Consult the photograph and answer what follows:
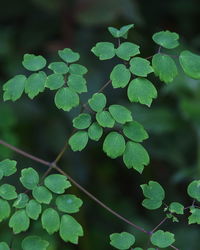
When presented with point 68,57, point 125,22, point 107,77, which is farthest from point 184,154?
point 68,57

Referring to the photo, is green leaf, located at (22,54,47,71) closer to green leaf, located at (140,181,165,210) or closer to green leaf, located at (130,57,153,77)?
green leaf, located at (130,57,153,77)

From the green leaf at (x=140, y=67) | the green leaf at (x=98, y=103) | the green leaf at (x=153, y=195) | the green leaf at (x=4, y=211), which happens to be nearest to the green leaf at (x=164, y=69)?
the green leaf at (x=140, y=67)

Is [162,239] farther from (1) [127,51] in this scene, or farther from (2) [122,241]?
(1) [127,51]

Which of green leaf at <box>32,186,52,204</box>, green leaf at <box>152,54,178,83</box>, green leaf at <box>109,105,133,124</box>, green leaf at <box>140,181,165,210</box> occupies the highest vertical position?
green leaf at <box>152,54,178,83</box>

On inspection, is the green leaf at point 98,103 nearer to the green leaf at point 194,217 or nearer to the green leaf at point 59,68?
the green leaf at point 59,68

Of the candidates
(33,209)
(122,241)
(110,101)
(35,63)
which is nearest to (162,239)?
(122,241)

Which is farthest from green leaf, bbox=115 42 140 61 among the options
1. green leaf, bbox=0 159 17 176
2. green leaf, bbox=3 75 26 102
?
green leaf, bbox=0 159 17 176
